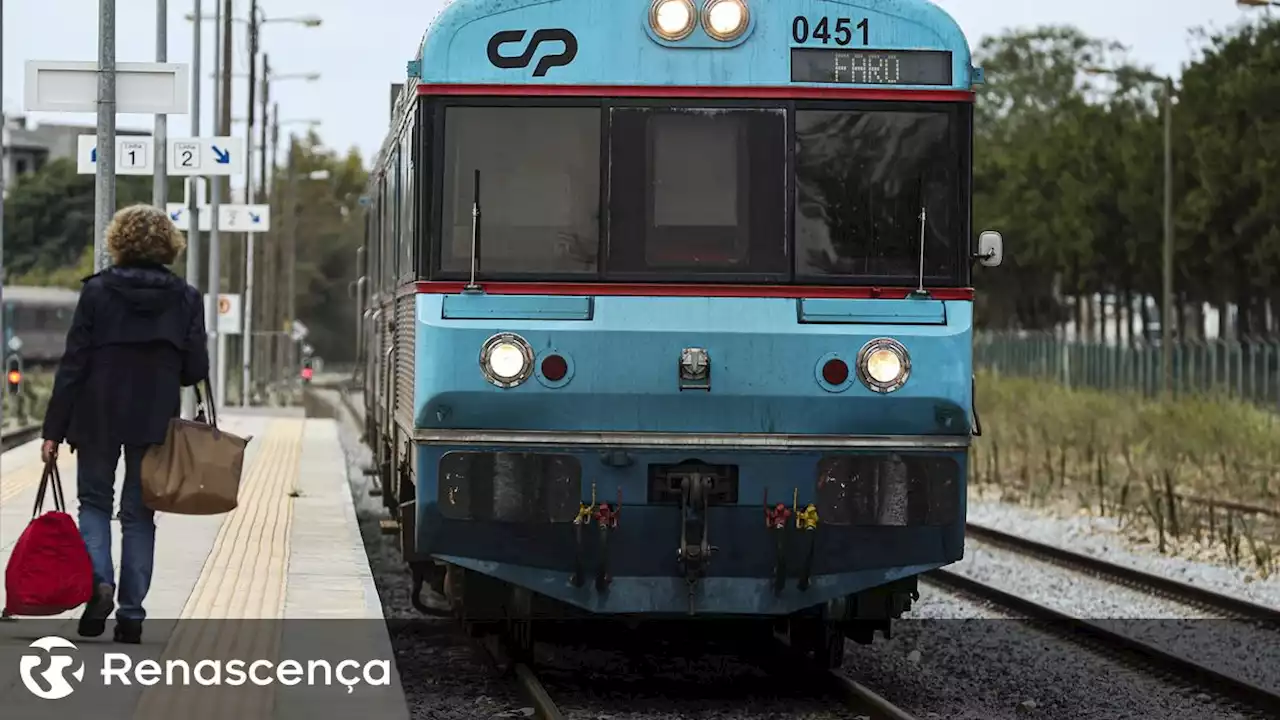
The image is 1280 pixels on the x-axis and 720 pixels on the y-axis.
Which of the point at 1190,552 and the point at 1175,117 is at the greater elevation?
the point at 1175,117

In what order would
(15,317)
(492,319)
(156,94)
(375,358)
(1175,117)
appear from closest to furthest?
(492,319)
(156,94)
(375,358)
(1175,117)
(15,317)

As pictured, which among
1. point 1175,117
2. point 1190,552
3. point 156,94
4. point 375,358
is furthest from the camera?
point 1175,117

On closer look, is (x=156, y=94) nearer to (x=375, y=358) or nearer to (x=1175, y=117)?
(x=375, y=358)

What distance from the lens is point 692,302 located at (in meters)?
9.97

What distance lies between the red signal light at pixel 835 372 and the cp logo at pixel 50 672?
126 inches

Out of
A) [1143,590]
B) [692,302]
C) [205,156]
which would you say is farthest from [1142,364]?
[692,302]

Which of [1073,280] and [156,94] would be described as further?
[1073,280]

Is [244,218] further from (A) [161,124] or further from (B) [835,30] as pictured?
(B) [835,30]

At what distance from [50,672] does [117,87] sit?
6768 millimetres

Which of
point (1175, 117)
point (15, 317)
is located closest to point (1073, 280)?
point (1175, 117)

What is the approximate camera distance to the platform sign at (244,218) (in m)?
31.6

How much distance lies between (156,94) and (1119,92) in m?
62.3

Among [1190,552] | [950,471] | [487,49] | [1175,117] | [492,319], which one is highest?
[1175,117]

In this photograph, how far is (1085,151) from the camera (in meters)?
61.5
